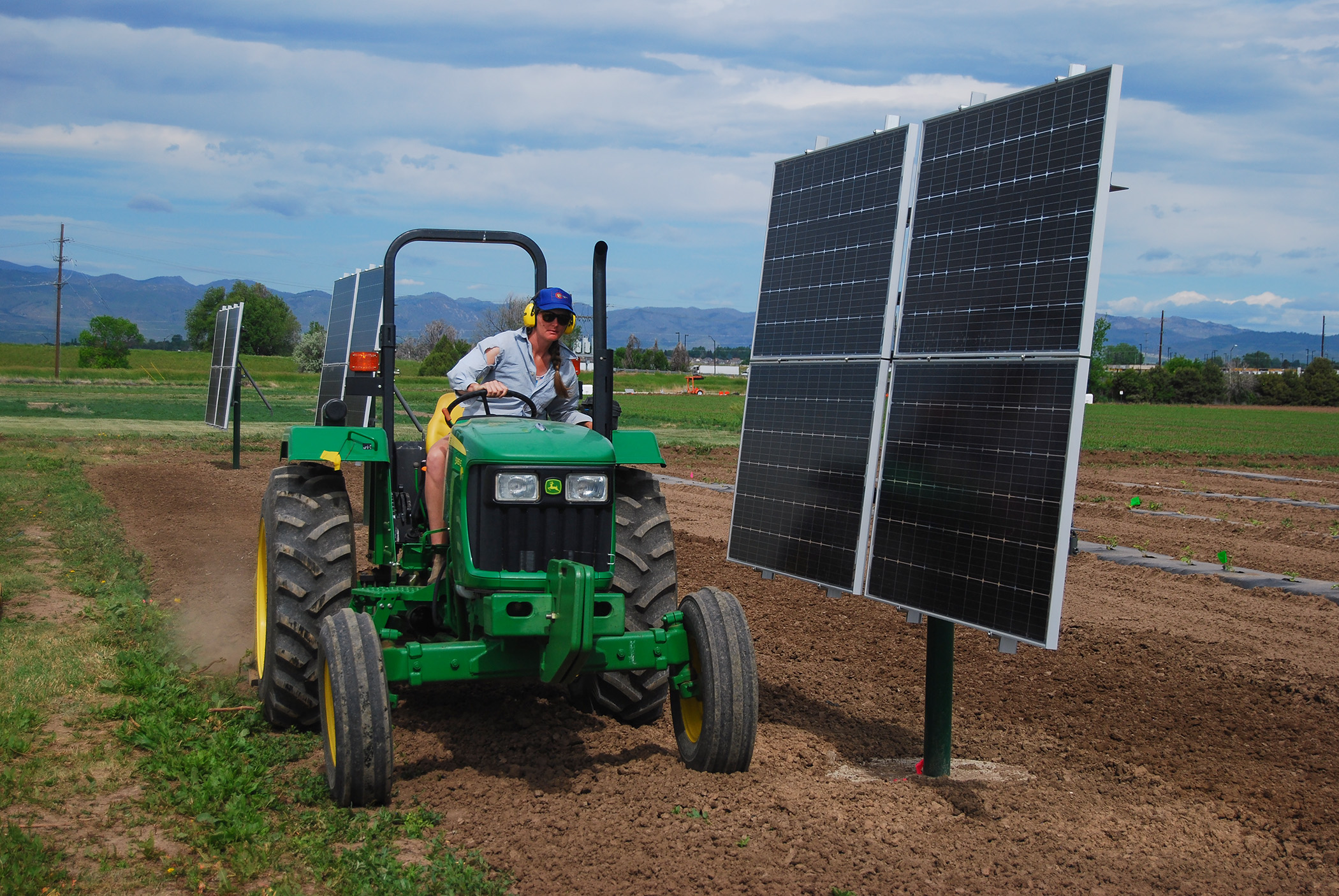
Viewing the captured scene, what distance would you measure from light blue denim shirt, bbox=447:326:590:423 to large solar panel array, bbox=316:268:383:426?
5.16 metres

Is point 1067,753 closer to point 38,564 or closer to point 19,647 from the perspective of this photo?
point 19,647

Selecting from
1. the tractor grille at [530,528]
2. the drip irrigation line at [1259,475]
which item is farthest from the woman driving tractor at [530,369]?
the drip irrigation line at [1259,475]

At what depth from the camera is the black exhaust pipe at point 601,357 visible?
5332mm

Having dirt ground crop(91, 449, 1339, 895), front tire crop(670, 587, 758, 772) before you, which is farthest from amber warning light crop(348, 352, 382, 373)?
front tire crop(670, 587, 758, 772)

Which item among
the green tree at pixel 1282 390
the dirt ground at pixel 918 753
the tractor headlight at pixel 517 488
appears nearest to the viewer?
the dirt ground at pixel 918 753

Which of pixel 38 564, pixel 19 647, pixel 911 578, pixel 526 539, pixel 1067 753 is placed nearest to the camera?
pixel 526 539

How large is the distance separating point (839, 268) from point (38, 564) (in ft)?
28.0

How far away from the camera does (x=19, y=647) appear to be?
720 centimetres

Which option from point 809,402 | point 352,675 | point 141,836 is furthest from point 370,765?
point 809,402

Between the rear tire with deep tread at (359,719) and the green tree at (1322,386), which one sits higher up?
the green tree at (1322,386)

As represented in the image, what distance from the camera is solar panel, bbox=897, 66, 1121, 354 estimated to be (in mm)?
4703

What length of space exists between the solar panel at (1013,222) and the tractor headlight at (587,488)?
6.19ft

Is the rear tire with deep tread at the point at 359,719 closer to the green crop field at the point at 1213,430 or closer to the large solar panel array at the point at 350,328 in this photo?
the large solar panel array at the point at 350,328

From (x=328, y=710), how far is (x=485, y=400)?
184 cm
